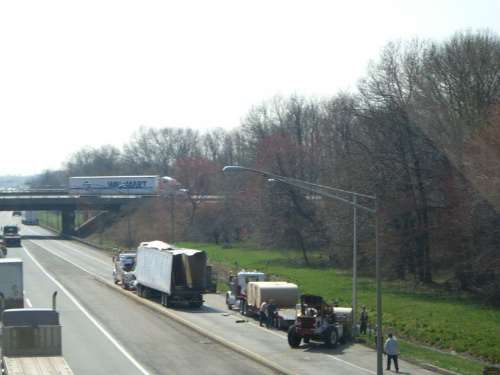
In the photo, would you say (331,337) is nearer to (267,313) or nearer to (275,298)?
(267,313)

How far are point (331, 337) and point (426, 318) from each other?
7429 millimetres

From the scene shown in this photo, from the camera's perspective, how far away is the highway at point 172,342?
24391 mm

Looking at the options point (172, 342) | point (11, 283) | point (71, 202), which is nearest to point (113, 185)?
point (71, 202)

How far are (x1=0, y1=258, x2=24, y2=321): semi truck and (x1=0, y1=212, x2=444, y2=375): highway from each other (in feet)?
8.12

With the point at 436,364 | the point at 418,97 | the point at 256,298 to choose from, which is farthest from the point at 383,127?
the point at 436,364

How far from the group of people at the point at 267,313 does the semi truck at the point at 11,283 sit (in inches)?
436

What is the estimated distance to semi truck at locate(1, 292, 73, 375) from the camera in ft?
57.5

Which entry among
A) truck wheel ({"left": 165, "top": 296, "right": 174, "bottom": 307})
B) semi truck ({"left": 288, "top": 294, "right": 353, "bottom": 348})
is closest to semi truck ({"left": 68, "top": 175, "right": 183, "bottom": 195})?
truck wheel ({"left": 165, "top": 296, "right": 174, "bottom": 307})

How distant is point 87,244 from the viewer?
92.2 meters

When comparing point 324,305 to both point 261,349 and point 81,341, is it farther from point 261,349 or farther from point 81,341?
point 81,341

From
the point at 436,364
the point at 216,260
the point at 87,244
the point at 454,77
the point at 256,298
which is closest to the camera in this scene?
the point at 436,364

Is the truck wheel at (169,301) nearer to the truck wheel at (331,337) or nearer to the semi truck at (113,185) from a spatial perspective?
the truck wheel at (331,337)

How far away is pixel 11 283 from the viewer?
107 feet

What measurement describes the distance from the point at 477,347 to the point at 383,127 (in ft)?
70.7
